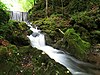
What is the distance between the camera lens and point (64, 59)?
32.2 feet

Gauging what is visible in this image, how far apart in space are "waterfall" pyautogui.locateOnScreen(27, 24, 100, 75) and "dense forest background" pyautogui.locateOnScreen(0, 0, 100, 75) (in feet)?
1.20

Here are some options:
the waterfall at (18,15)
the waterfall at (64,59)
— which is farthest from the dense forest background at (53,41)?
the waterfall at (18,15)

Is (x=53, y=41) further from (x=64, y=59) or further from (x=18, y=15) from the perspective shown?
(x=18, y=15)

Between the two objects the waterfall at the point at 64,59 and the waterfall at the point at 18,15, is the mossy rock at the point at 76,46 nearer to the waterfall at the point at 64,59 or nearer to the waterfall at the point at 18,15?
the waterfall at the point at 64,59

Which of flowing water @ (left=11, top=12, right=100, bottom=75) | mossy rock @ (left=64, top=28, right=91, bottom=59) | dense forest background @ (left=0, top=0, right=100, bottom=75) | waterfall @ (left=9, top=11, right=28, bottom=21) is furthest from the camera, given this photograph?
waterfall @ (left=9, top=11, right=28, bottom=21)

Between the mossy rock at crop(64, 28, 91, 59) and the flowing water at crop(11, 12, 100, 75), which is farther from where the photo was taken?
the mossy rock at crop(64, 28, 91, 59)

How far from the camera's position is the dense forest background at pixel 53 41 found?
6.78m

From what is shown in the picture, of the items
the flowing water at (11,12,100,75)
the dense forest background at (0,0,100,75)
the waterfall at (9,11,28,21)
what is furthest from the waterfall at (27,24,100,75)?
the waterfall at (9,11,28,21)

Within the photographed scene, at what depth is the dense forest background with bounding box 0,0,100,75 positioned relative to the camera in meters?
6.78

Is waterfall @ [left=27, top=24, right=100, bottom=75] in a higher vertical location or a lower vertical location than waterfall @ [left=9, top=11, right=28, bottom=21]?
lower

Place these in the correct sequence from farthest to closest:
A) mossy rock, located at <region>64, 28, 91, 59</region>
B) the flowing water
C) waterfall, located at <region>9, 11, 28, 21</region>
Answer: waterfall, located at <region>9, 11, 28, 21</region> < mossy rock, located at <region>64, 28, 91, 59</region> < the flowing water

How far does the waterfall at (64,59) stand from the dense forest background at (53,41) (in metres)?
0.37

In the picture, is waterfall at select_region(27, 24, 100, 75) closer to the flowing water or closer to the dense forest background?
the flowing water

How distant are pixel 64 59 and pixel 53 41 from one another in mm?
2914
